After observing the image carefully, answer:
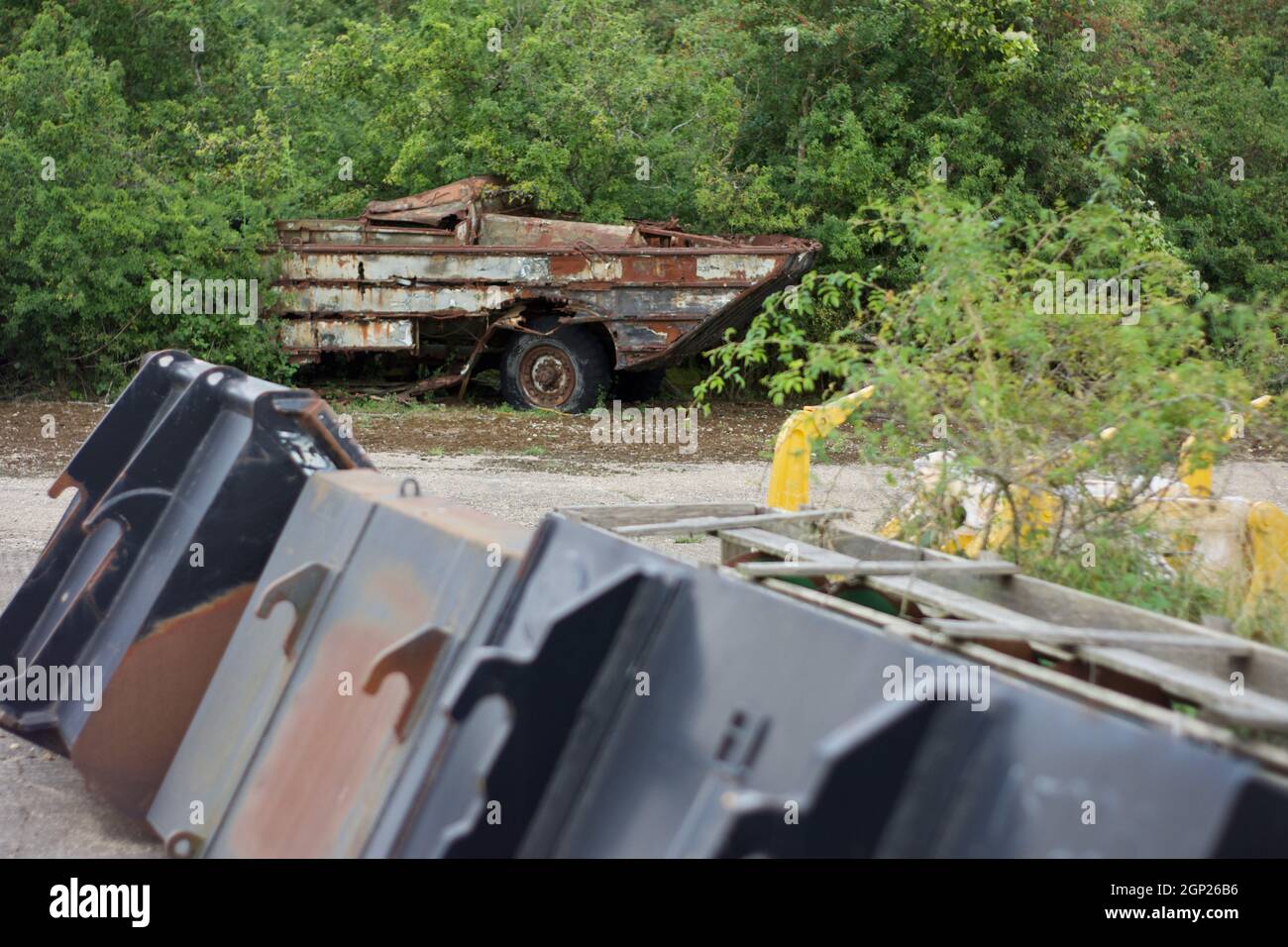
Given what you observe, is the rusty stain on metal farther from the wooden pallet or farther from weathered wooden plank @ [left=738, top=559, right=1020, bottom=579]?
weathered wooden plank @ [left=738, top=559, right=1020, bottom=579]

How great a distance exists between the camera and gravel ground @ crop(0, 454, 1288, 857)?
13.6ft

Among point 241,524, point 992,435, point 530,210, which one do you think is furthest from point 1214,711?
point 530,210

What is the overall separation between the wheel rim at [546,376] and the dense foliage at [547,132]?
2.34 meters

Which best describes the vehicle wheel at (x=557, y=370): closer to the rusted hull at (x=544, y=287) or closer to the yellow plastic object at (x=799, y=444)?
the rusted hull at (x=544, y=287)

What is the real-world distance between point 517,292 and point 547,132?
2818 millimetres

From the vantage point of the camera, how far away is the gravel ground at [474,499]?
163 inches

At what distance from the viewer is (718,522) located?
3.88m

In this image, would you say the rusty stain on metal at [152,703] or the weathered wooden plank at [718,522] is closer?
the weathered wooden plank at [718,522]

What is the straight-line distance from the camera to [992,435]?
3846mm

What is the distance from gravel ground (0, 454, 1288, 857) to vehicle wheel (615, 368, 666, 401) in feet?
13.0

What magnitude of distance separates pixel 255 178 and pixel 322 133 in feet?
6.00

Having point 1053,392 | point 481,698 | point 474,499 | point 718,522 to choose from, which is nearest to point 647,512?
point 718,522

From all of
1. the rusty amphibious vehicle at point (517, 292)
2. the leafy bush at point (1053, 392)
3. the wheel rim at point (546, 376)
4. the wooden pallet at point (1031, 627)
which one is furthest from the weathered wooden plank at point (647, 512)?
the wheel rim at point (546, 376)
